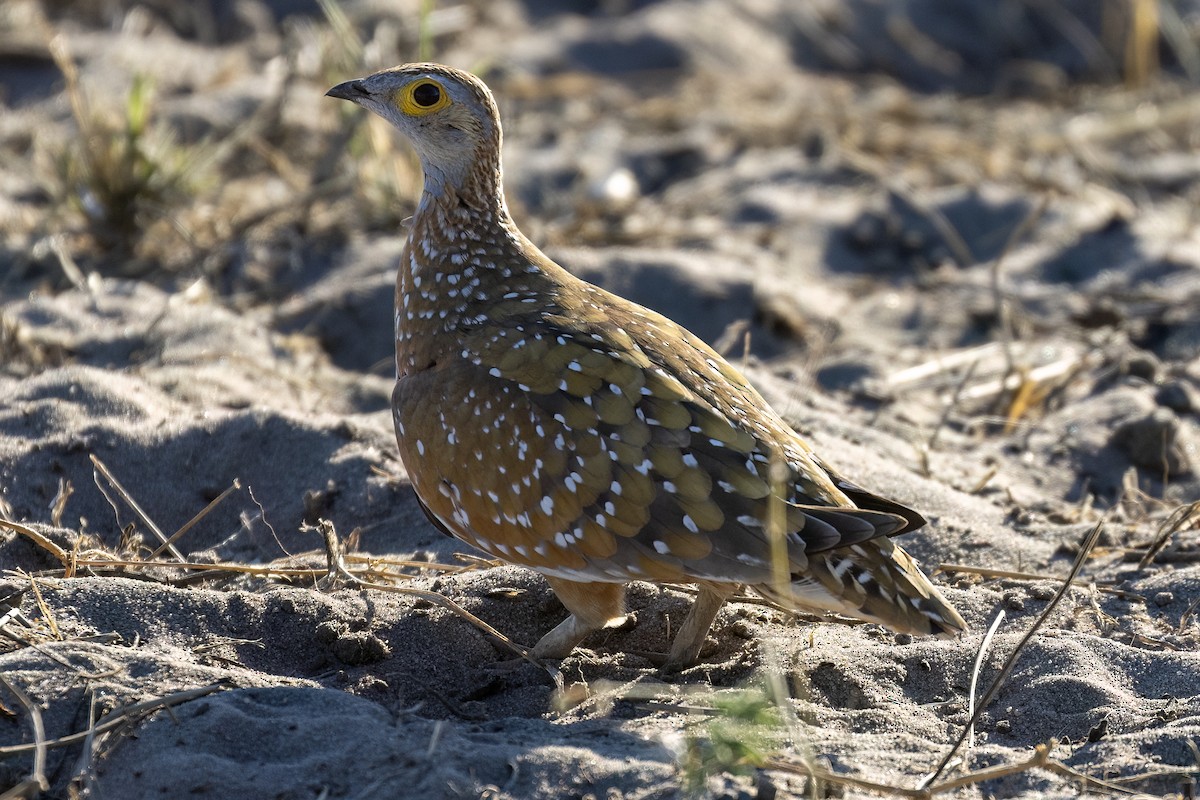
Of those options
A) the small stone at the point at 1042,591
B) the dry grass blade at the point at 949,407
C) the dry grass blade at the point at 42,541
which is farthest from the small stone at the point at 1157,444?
the dry grass blade at the point at 42,541

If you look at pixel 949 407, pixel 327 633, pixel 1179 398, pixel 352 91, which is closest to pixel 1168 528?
pixel 949 407

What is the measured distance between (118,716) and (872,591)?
7.59 ft

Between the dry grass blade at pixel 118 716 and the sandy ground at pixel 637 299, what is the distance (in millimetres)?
21

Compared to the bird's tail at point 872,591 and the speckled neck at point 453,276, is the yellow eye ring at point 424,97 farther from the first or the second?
the bird's tail at point 872,591

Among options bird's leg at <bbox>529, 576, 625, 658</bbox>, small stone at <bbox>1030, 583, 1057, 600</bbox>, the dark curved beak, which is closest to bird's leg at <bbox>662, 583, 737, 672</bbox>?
bird's leg at <bbox>529, 576, 625, 658</bbox>

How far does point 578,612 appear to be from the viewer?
4.77 meters

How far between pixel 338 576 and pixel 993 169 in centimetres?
688

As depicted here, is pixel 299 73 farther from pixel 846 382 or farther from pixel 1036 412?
pixel 1036 412

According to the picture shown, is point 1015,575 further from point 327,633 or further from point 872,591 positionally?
point 327,633

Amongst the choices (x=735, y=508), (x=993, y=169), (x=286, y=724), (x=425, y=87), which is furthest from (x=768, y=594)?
(x=993, y=169)

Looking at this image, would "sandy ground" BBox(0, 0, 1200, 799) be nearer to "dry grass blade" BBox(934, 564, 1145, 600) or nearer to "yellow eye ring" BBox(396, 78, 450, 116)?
"dry grass blade" BBox(934, 564, 1145, 600)

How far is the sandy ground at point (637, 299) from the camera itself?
4031 mm

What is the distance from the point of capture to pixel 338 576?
501cm

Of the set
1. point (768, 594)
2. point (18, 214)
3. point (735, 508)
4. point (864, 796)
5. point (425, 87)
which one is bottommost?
point (864, 796)
